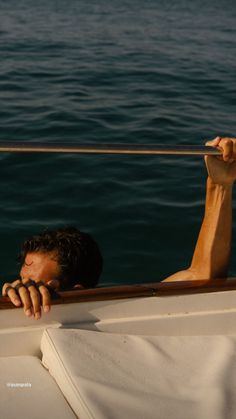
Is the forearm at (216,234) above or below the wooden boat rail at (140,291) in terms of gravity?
above

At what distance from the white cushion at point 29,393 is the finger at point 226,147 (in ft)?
2.99

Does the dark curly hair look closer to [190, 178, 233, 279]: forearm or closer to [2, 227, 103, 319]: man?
[2, 227, 103, 319]: man

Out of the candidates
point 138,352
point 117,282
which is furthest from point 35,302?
point 117,282

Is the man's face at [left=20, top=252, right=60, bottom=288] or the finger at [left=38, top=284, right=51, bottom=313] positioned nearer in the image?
the finger at [left=38, top=284, right=51, bottom=313]

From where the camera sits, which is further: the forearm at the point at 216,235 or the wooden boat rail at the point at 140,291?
the forearm at the point at 216,235

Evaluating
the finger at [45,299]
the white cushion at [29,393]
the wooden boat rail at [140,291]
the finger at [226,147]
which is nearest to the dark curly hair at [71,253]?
the wooden boat rail at [140,291]

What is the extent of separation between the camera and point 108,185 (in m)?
5.99

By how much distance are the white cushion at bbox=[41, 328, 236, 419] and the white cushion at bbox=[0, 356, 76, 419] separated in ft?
0.09

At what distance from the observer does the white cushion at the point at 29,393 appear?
1.96 metres

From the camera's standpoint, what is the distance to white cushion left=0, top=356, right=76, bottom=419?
1.96 m

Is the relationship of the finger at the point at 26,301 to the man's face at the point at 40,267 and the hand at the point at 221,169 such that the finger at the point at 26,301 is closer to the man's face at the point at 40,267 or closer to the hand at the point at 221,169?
the man's face at the point at 40,267

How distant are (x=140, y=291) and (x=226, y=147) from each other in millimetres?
559

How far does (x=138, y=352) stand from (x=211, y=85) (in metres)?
7.77

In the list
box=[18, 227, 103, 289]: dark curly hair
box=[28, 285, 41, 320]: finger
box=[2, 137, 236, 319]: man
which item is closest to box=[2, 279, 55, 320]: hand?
box=[28, 285, 41, 320]: finger
